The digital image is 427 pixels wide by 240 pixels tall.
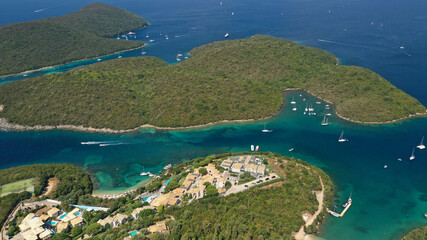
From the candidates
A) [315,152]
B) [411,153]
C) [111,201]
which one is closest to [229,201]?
[111,201]

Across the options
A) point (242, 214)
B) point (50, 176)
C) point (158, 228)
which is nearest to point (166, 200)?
point (158, 228)

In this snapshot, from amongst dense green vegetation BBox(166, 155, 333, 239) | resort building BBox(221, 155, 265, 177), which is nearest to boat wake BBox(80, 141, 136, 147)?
resort building BBox(221, 155, 265, 177)

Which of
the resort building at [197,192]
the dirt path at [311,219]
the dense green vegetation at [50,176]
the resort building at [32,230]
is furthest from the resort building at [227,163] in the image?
the resort building at [32,230]

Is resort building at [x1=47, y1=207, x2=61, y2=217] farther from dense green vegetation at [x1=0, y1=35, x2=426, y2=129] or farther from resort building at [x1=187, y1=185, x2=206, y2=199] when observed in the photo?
dense green vegetation at [x1=0, y1=35, x2=426, y2=129]

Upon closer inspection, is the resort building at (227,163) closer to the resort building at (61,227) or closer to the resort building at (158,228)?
the resort building at (158,228)

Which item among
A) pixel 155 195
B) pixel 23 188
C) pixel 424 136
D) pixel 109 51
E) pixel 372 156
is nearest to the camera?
pixel 155 195

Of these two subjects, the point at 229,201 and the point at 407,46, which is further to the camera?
the point at 407,46

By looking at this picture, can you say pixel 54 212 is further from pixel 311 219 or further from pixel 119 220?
pixel 311 219

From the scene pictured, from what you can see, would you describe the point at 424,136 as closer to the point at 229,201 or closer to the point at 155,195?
the point at 229,201
